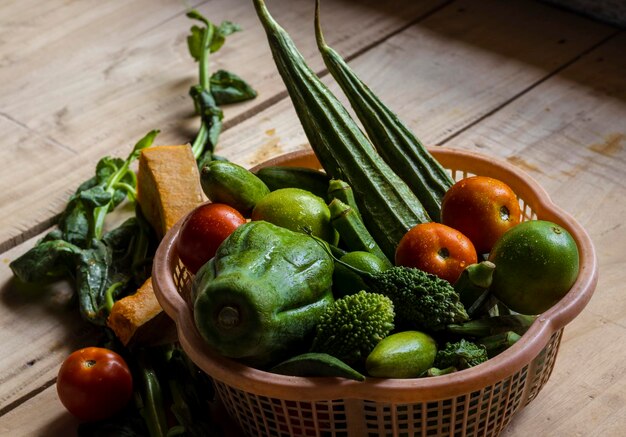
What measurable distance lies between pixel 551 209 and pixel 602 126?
2.00 ft

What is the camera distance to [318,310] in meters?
1.04

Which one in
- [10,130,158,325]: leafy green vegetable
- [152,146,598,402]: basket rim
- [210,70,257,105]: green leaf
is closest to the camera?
[152,146,598,402]: basket rim

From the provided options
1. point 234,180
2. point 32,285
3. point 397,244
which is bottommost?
point 32,285

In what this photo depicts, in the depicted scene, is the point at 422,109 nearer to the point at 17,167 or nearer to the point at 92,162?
the point at 92,162

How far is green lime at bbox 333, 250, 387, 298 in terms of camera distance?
110 centimetres

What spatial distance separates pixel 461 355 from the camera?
3.30 ft

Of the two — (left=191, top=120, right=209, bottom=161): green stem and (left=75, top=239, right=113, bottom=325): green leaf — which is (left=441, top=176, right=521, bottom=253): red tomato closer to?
(left=75, top=239, right=113, bottom=325): green leaf

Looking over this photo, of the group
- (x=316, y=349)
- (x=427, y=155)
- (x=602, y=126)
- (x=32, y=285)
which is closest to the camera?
(x=316, y=349)

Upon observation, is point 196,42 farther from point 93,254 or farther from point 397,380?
point 397,380

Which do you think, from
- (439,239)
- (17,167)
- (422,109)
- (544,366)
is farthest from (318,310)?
(17,167)

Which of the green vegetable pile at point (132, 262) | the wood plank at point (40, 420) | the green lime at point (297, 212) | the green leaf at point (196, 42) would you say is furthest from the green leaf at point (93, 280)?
the green leaf at point (196, 42)

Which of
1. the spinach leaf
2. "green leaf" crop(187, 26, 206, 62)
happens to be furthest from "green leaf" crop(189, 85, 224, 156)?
"green leaf" crop(187, 26, 206, 62)

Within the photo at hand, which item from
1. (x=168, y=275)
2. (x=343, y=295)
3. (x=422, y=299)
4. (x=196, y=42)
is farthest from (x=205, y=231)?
(x=196, y=42)

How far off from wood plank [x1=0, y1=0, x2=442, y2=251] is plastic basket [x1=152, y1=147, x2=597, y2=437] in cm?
68
